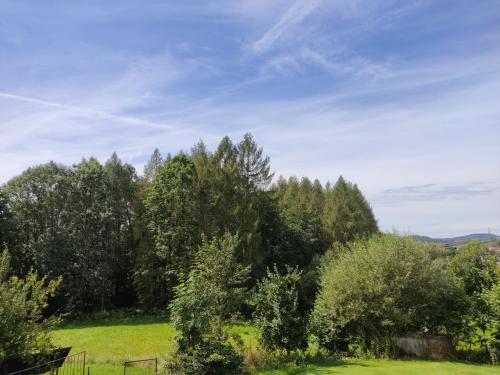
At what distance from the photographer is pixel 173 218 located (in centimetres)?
3809

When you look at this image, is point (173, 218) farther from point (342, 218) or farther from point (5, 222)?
point (342, 218)

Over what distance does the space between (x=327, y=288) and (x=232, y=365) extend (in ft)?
28.4

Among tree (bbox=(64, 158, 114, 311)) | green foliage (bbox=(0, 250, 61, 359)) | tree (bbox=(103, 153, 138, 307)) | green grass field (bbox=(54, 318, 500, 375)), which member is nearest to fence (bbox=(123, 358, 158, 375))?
green grass field (bbox=(54, 318, 500, 375))

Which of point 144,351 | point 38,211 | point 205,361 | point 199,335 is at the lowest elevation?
point 144,351

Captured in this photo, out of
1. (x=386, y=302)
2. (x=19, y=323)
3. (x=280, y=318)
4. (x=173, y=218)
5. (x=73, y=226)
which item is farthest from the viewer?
(x=73, y=226)

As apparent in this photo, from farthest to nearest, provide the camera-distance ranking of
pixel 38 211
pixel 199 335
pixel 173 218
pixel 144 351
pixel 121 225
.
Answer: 1. pixel 121 225
2. pixel 38 211
3. pixel 173 218
4. pixel 144 351
5. pixel 199 335

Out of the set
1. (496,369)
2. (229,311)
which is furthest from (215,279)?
(496,369)

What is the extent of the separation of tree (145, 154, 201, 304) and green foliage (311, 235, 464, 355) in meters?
18.2

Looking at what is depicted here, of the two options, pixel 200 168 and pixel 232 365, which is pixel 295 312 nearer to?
pixel 232 365

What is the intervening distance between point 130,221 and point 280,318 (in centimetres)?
2843

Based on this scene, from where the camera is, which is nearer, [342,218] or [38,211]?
[38,211]

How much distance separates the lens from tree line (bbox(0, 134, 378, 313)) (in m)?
37.3

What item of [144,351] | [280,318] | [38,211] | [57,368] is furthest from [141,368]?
[38,211]

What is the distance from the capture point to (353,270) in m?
21.1
